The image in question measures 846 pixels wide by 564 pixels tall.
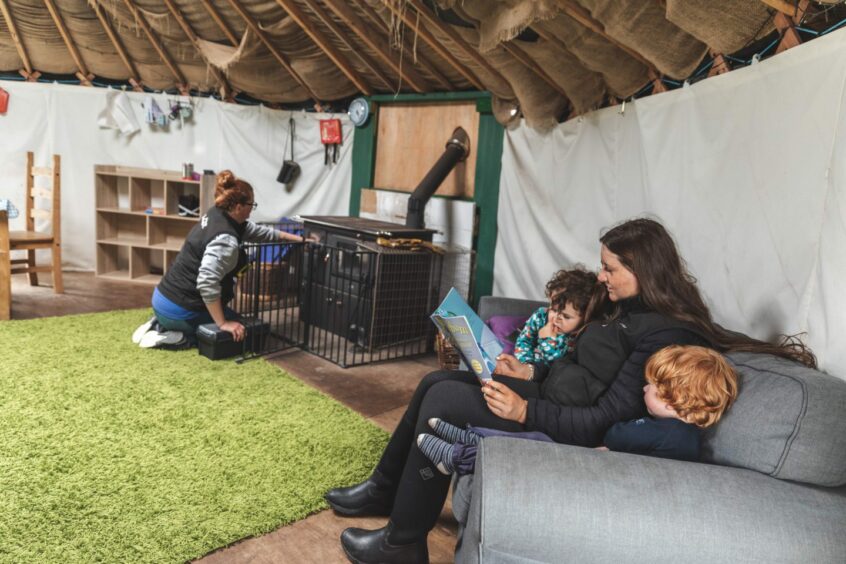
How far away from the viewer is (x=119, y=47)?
A: 4.84 m

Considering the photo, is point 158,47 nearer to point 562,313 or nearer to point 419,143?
point 419,143

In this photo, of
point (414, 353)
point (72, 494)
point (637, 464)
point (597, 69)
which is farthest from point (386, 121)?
point (637, 464)

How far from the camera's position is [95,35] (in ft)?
15.6

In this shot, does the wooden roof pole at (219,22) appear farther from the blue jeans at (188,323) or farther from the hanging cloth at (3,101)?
the hanging cloth at (3,101)

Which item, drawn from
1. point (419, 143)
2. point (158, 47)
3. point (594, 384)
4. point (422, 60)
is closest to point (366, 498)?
point (594, 384)

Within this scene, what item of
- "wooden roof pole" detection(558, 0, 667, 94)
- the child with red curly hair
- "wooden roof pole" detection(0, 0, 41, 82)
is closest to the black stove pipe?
"wooden roof pole" detection(558, 0, 667, 94)

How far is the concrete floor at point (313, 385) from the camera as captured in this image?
1.75 metres

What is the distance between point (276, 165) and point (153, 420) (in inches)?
136

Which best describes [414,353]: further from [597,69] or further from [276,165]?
[276,165]

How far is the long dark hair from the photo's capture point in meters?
1.59

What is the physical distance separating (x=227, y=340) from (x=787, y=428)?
9.20ft

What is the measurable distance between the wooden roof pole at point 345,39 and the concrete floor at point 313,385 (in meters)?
2.18

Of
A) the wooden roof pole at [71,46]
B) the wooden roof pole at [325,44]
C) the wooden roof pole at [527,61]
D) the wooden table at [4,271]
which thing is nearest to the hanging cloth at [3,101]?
the wooden roof pole at [71,46]

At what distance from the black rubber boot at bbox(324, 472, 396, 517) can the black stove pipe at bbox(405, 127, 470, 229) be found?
2370 millimetres
